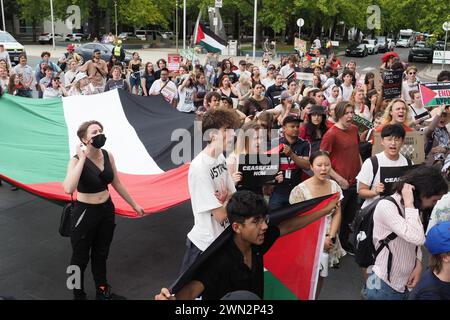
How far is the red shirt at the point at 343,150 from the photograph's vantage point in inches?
218

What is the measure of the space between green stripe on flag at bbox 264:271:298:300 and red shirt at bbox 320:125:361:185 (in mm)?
2515

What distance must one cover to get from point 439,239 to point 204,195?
1612mm

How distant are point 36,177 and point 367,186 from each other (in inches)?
139

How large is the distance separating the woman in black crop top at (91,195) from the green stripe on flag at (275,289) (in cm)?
179

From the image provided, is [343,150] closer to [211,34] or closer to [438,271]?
[438,271]

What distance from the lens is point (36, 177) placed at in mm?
5410

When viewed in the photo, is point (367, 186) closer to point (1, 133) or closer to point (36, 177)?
point (36, 177)

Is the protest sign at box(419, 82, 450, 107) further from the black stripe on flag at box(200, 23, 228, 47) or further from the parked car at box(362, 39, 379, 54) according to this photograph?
the parked car at box(362, 39, 379, 54)

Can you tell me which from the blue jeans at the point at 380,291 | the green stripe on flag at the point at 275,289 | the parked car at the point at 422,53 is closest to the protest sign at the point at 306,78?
the blue jeans at the point at 380,291

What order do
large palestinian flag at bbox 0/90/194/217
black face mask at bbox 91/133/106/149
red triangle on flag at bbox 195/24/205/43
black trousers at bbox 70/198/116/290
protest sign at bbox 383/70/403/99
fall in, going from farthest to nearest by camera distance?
red triangle on flag at bbox 195/24/205/43 < protest sign at bbox 383/70/403/99 < large palestinian flag at bbox 0/90/194/217 < black trousers at bbox 70/198/116/290 < black face mask at bbox 91/133/106/149

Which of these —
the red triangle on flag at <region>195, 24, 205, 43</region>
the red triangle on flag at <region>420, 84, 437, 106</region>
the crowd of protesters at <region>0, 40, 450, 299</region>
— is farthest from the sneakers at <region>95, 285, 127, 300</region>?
the red triangle on flag at <region>195, 24, 205, 43</region>

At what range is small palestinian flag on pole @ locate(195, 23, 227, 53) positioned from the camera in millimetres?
13711

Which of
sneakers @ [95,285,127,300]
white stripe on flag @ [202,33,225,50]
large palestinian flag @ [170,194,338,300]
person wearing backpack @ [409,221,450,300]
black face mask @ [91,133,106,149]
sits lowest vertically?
sneakers @ [95,285,127,300]

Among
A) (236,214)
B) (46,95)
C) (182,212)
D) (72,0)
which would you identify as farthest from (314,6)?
(236,214)
